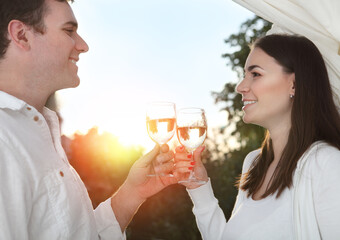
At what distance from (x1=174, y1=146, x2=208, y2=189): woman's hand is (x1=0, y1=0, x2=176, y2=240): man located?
76 mm

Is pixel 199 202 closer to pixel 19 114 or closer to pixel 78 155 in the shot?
pixel 19 114

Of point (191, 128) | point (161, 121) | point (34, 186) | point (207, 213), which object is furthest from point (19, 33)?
point (207, 213)

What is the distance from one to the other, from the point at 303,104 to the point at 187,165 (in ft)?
3.22

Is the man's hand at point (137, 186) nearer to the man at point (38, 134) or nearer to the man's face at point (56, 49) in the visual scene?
the man at point (38, 134)

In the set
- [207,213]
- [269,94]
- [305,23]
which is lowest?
[207,213]

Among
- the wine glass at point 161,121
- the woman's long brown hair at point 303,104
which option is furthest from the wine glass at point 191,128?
the woman's long brown hair at point 303,104

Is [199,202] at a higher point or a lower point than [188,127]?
lower

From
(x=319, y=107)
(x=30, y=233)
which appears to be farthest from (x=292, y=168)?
(x=30, y=233)

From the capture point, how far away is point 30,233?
2174 mm

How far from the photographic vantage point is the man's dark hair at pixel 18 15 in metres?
2.54

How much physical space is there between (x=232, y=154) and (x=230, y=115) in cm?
198

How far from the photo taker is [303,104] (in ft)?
9.76

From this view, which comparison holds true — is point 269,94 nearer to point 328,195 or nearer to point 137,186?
point 328,195

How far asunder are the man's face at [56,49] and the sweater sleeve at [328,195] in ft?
5.79
